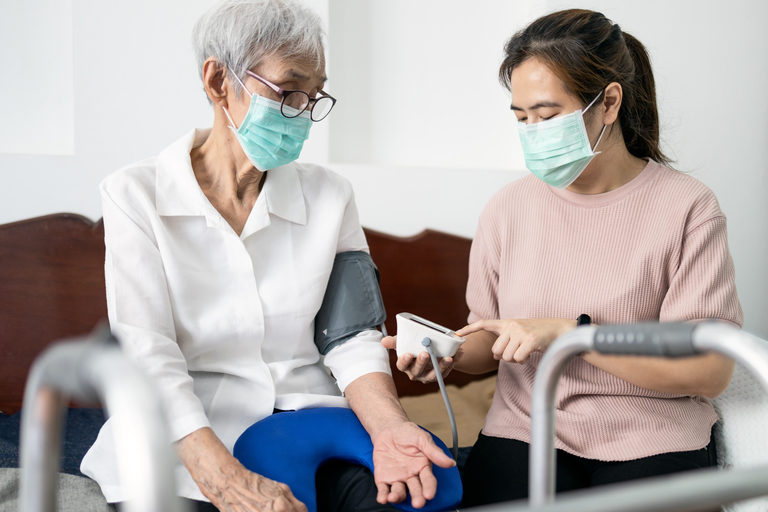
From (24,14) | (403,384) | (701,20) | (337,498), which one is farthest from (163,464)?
(701,20)

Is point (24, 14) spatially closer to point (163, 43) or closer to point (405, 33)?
point (163, 43)

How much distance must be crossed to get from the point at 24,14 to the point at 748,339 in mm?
1999

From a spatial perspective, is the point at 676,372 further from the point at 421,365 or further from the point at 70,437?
the point at 70,437

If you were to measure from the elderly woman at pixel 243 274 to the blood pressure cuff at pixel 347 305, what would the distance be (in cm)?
2

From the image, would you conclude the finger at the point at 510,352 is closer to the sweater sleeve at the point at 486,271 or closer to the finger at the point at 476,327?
the finger at the point at 476,327

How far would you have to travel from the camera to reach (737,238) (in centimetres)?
247

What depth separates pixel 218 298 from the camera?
1.14 metres

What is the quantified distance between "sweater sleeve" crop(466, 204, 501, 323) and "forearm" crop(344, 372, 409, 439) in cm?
27

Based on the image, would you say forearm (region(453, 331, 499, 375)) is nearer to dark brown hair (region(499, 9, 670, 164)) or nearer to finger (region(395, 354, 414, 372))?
finger (region(395, 354, 414, 372))

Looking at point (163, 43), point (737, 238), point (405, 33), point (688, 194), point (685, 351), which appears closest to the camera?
point (685, 351)

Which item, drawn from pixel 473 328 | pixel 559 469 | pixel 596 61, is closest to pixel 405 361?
pixel 473 328

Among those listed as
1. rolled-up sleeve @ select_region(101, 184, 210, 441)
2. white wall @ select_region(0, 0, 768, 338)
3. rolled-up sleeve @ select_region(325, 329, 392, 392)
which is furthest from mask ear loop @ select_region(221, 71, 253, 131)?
white wall @ select_region(0, 0, 768, 338)

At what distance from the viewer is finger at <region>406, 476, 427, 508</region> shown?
0.96 meters

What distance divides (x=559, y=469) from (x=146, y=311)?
71 centimetres
